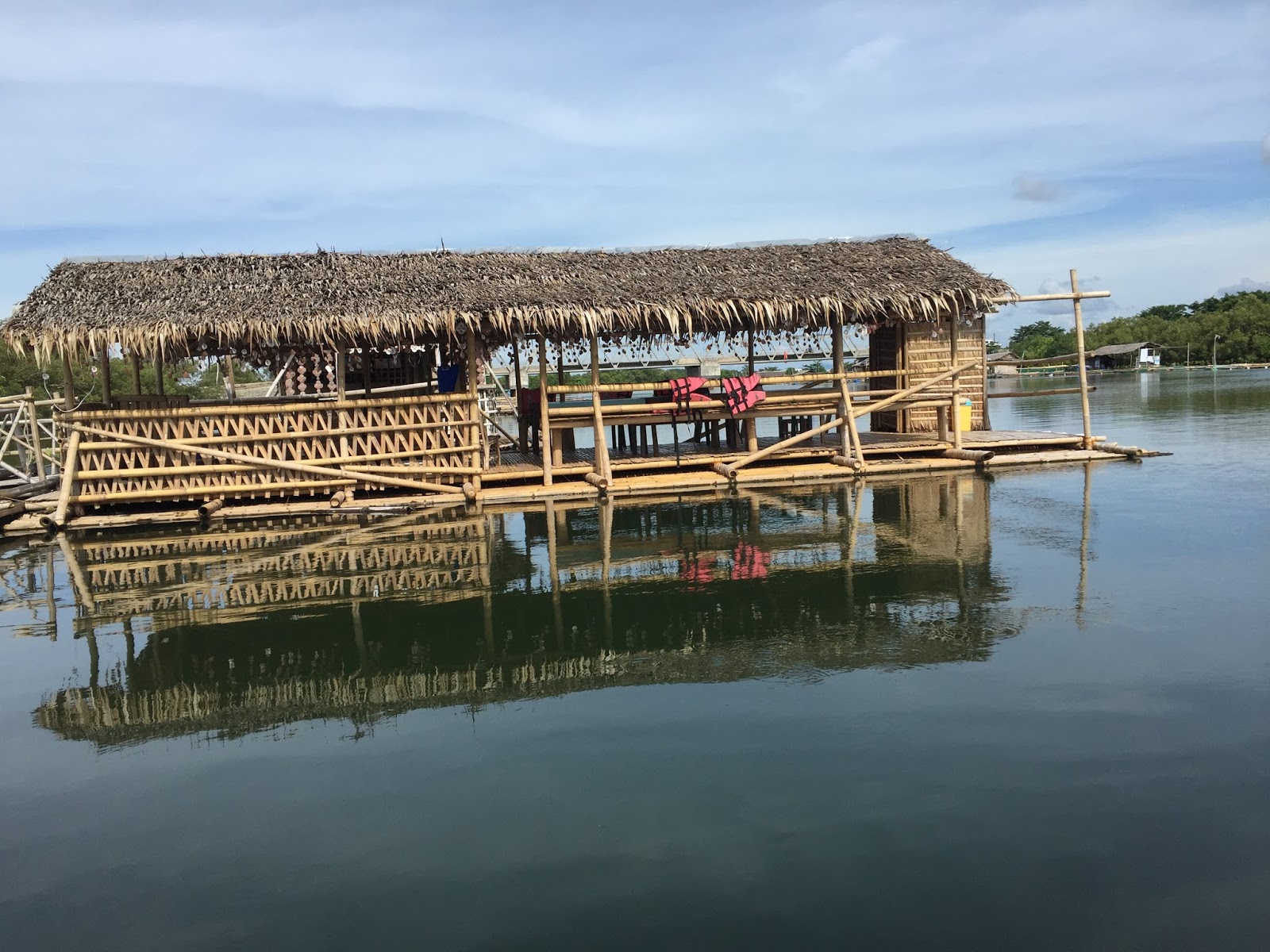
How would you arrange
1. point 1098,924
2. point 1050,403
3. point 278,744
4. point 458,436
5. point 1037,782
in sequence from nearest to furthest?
point 1098,924
point 1037,782
point 278,744
point 458,436
point 1050,403

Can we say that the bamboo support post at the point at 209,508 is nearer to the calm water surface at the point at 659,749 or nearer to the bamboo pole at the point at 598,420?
the calm water surface at the point at 659,749

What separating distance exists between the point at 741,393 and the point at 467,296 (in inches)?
168

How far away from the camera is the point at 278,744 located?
17.8 ft

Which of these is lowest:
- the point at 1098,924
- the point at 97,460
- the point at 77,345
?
the point at 1098,924

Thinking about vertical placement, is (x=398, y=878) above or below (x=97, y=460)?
below

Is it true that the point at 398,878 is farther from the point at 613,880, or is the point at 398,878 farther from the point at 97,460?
the point at 97,460

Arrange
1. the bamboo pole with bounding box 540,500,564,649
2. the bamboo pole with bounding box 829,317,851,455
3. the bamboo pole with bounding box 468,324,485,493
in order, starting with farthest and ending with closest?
1. the bamboo pole with bounding box 829,317,851,455
2. the bamboo pole with bounding box 468,324,485,493
3. the bamboo pole with bounding box 540,500,564,649

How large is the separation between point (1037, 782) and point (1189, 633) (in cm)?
264

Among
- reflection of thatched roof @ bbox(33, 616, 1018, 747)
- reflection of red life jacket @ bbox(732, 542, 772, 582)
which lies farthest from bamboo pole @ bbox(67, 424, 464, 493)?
reflection of thatched roof @ bbox(33, 616, 1018, 747)

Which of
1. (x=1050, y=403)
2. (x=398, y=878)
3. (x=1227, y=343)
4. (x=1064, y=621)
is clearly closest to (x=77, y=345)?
(x=398, y=878)

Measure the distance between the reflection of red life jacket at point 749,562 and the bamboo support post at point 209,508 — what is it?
23.5 ft

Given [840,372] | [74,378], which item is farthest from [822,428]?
[74,378]

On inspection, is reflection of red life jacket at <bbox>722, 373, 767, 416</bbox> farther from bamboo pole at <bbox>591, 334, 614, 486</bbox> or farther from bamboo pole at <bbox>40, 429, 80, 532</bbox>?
bamboo pole at <bbox>40, 429, 80, 532</bbox>

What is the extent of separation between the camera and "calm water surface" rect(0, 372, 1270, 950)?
3727mm
